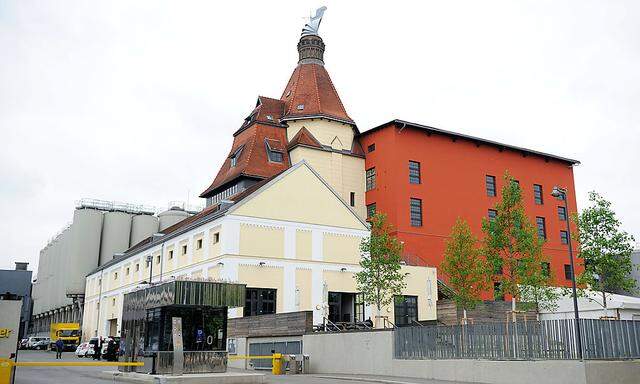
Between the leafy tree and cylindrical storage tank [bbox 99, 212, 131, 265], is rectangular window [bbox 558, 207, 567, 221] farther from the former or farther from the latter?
cylindrical storage tank [bbox 99, 212, 131, 265]

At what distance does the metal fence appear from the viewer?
2053 centimetres

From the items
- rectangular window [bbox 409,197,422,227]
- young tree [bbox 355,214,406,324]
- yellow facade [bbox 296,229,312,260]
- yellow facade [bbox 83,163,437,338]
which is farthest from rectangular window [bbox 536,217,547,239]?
young tree [bbox 355,214,406,324]

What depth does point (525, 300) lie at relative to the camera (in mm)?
36938

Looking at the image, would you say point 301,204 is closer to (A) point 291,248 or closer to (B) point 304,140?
(A) point 291,248

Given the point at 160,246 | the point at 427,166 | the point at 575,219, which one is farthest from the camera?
the point at 427,166

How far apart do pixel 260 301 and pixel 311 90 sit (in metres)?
25.7

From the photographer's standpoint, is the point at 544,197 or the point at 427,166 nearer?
the point at 427,166

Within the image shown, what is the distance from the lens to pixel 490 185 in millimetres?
62000

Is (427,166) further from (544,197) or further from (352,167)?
(544,197)

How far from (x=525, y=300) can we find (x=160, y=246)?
98.6 feet

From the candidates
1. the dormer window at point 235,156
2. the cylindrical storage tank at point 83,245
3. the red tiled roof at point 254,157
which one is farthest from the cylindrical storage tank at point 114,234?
the dormer window at point 235,156

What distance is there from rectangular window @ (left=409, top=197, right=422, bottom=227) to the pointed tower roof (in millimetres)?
9927

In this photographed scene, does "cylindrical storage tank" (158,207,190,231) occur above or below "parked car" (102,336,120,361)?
above

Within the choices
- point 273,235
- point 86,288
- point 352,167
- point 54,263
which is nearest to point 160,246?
point 273,235
